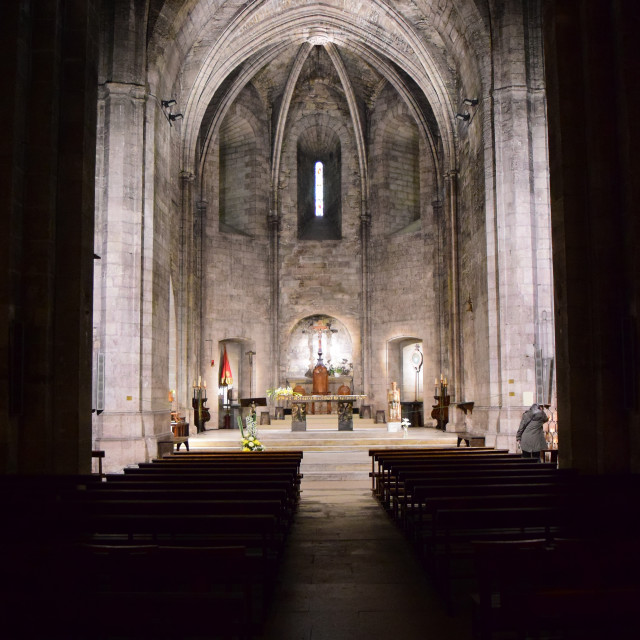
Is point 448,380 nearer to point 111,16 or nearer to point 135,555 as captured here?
point 111,16

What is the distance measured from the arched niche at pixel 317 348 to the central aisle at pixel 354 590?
17.9 m

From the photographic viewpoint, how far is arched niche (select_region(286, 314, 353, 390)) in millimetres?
26328

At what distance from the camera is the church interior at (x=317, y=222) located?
7492mm

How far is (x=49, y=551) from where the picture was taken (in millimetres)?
3346

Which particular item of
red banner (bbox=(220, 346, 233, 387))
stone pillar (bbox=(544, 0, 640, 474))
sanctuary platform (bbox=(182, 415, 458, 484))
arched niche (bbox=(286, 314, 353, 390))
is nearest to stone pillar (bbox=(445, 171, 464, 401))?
sanctuary platform (bbox=(182, 415, 458, 484))

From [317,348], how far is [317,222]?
5.22 meters

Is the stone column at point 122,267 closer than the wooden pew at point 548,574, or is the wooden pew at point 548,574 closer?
the wooden pew at point 548,574

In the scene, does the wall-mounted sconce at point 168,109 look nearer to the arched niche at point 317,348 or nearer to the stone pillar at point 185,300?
the stone pillar at point 185,300

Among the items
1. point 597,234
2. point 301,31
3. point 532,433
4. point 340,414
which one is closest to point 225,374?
point 340,414

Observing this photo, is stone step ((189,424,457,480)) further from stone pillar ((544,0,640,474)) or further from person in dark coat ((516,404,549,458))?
stone pillar ((544,0,640,474))

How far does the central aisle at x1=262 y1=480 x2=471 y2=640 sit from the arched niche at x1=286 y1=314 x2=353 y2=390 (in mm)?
17929

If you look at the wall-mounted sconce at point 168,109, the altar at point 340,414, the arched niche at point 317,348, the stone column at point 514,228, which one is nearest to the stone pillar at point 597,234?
the stone column at point 514,228

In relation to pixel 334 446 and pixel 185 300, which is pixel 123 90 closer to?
pixel 185 300

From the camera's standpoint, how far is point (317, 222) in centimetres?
2786
